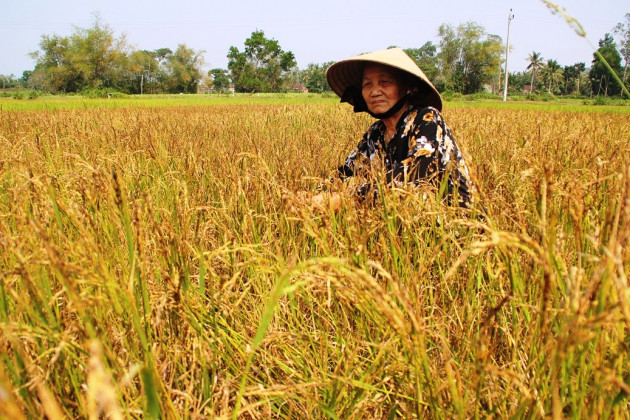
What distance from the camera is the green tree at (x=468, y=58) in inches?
2479

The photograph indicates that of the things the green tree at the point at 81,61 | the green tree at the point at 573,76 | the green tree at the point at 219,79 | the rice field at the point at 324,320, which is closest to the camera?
the rice field at the point at 324,320

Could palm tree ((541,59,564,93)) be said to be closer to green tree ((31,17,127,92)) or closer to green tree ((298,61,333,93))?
green tree ((298,61,333,93))

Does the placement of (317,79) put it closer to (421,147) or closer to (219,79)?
(219,79)

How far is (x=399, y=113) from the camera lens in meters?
2.63

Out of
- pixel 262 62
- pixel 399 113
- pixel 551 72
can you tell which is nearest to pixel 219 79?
pixel 262 62

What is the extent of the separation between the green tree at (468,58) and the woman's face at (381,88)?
6467 cm

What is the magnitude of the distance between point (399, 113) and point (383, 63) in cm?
39

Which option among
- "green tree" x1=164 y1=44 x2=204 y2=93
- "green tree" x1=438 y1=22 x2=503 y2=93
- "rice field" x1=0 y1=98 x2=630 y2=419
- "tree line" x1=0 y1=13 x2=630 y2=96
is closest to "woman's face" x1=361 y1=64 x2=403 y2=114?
"rice field" x1=0 y1=98 x2=630 y2=419

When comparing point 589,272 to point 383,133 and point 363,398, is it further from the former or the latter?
point 383,133

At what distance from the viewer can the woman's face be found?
8.33 ft

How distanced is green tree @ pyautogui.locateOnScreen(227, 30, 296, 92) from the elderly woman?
7452cm

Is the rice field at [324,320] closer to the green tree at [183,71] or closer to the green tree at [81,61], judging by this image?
the green tree at [81,61]

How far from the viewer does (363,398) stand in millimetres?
933

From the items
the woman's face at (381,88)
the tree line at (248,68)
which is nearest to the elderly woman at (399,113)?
the woman's face at (381,88)
